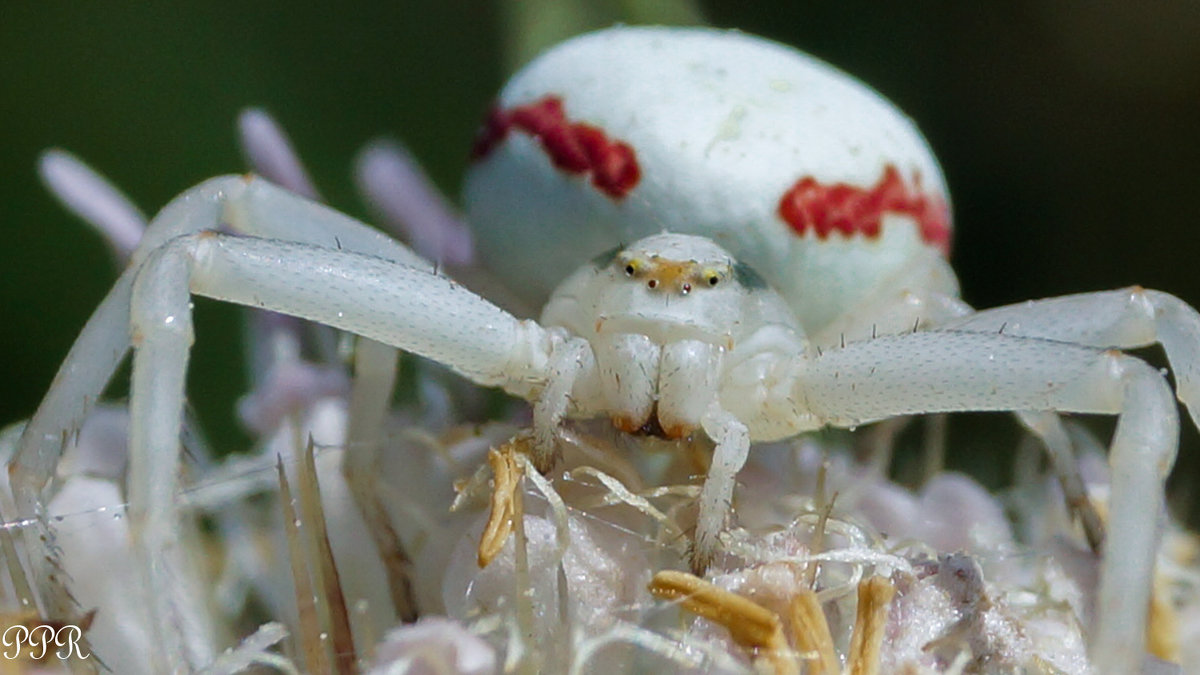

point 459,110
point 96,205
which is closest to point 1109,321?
point 96,205

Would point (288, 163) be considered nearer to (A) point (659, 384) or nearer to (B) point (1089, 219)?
(A) point (659, 384)

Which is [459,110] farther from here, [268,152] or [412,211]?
[268,152]

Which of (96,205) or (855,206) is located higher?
(855,206)

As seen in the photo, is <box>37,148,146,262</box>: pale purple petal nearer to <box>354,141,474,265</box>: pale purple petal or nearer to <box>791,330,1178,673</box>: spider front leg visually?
<box>354,141,474,265</box>: pale purple petal

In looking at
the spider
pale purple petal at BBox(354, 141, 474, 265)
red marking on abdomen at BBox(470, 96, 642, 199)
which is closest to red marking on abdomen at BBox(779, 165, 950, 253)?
the spider

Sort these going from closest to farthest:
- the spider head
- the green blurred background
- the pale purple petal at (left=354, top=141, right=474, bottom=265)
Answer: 1. the spider head
2. the pale purple petal at (left=354, top=141, right=474, bottom=265)
3. the green blurred background

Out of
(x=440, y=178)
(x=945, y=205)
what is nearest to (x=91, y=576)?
(x=945, y=205)

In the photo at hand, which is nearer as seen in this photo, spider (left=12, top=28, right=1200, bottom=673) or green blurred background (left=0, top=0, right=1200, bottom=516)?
spider (left=12, top=28, right=1200, bottom=673)
